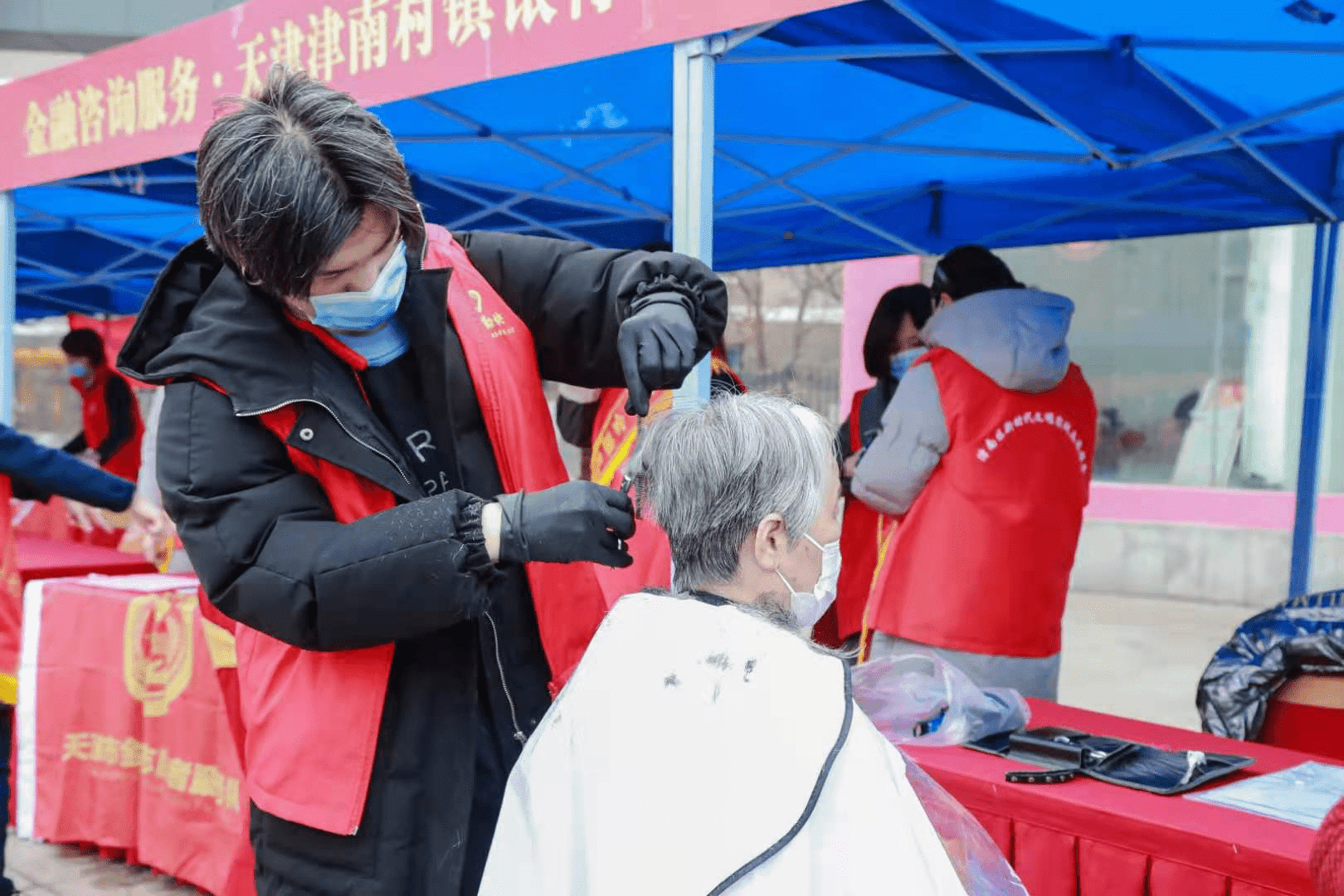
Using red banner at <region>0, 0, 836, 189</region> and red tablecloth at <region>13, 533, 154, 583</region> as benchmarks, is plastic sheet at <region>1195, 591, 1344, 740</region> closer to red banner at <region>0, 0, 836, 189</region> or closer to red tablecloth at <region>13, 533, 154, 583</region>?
red banner at <region>0, 0, 836, 189</region>

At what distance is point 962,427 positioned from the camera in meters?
3.06

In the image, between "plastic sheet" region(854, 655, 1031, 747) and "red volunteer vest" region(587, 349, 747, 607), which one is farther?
"red volunteer vest" region(587, 349, 747, 607)

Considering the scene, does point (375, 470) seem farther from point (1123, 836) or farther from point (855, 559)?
point (855, 559)

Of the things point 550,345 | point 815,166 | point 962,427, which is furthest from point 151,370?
point 815,166

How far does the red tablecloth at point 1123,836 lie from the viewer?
172 cm

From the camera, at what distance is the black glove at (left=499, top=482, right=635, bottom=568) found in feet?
4.20

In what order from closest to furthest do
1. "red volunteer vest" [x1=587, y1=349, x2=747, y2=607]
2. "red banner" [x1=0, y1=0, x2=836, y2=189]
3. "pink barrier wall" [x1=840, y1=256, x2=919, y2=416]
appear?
1. "red banner" [x1=0, y1=0, x2=836, y2=189]
2. "red volunteer vest" [x1=587, y1=349, x2=747, y2=607]
3. "pink barrier wall" [x1=840, y1=256, x2=919, y2=416]

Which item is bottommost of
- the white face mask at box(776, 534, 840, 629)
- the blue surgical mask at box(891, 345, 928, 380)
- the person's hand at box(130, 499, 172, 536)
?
the person's hand at box(130, 499, 172, 536)

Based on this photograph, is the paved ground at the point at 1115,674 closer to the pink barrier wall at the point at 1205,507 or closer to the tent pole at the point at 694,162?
the pink barrier wall at the point at 1205,507

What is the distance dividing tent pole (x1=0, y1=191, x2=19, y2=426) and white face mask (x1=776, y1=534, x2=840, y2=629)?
149 inches

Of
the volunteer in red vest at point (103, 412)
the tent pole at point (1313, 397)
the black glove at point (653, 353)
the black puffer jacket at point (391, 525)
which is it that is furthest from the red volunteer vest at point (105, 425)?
the black glove at point (653, 353)

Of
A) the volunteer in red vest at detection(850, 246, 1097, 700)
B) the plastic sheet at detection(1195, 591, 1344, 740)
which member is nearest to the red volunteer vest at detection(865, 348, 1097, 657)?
the volunteer in red vest at detection(850, 246, 1097, 700)

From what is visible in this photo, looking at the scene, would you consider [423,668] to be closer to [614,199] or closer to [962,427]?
[962,427]

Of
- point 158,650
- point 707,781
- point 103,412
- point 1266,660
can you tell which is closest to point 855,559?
point 1266,660
